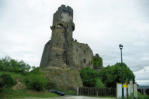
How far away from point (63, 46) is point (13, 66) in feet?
89.4

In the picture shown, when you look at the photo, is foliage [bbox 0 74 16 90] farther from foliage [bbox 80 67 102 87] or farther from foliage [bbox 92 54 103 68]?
foliage [bbox 92 54 103 68]

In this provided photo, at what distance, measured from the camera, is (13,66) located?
33.2m

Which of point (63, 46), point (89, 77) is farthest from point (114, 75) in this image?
point (63, 46)

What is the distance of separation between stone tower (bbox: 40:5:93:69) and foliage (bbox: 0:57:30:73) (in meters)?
19.3

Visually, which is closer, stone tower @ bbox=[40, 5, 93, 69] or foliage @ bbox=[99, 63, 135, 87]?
foliage @ bbox=[99, 63, 135, 87]

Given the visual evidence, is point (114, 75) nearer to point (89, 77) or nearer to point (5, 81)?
point (89, 77)

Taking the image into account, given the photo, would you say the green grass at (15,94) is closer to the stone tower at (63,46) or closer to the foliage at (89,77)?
the stone tower at (63,46)

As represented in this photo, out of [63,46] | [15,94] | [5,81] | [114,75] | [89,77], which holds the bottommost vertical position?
[15,94]

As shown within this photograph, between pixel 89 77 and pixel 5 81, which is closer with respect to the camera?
pixel 5 81

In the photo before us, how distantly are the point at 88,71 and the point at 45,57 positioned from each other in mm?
17755

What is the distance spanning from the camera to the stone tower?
5576cm

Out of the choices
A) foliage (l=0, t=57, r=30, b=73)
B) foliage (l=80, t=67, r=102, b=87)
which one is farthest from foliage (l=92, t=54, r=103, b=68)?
foliage (l=0, t=57, r=30, b=73)

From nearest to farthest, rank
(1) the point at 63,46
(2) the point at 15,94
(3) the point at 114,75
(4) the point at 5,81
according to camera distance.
Answer: 1. (4) the point at 5,81
2. (2) the point at 15,94
3. (3) the point at 114,75
4. (1) the point at 63,46

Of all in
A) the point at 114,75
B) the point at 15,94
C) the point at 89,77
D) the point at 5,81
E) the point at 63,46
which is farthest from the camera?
the point at 63,46
